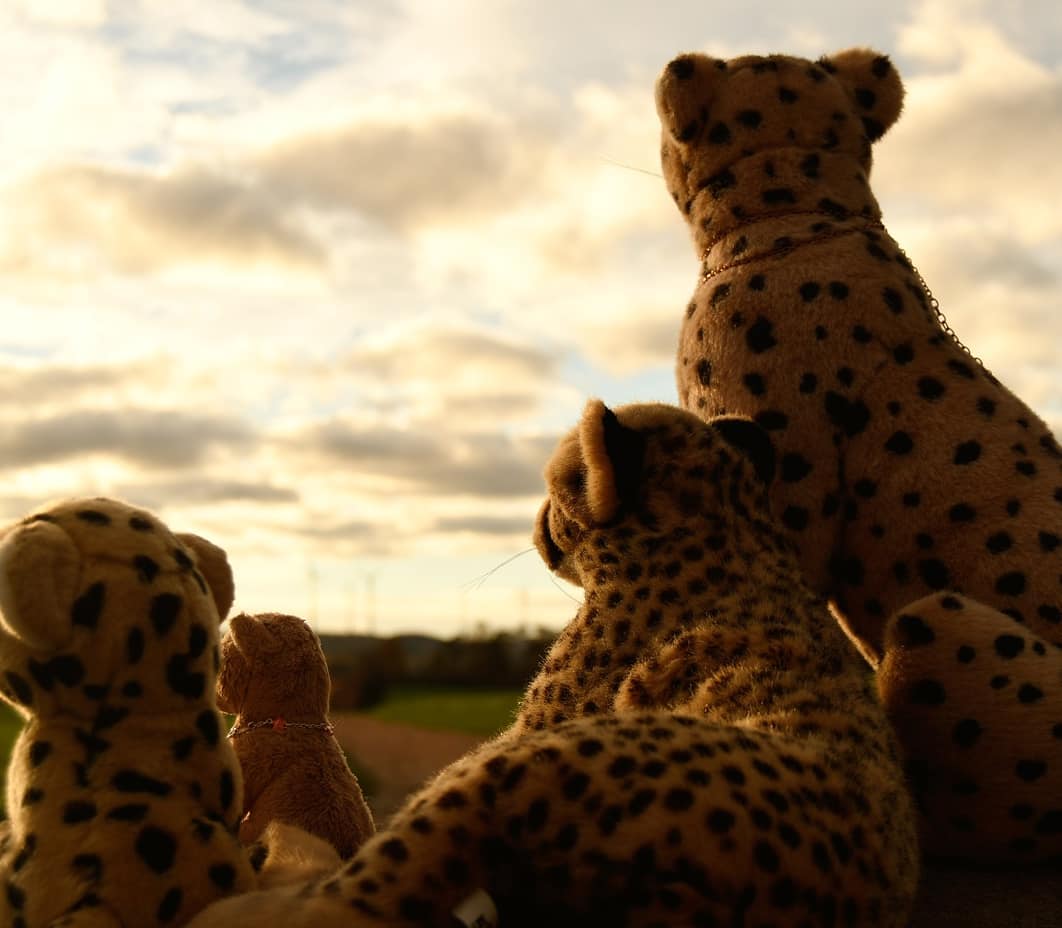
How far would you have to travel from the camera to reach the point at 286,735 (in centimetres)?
289

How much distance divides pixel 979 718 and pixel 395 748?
763cm

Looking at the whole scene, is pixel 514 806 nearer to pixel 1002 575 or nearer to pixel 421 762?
pixel 1002 575

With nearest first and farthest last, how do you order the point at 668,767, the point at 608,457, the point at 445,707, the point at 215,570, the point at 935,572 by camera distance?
the point at 668,767 → the point at 215,570 → the point at 608,457 → the point at 935,572 → the point at 445,707

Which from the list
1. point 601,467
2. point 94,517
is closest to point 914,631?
point 601,467

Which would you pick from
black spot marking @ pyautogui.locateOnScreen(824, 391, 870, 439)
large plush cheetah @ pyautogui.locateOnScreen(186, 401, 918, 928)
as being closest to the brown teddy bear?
large plush cheetah @ pyautogui.locateOnScreen(186, 401, 918, 928)

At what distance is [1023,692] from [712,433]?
0.88 metres

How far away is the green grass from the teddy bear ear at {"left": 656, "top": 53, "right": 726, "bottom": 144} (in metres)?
7.66

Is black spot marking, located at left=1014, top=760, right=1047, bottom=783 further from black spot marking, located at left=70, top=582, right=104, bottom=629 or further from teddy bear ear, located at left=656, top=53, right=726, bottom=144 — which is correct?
black spot marking, located at left=70, top=582, right=104, bottom=629

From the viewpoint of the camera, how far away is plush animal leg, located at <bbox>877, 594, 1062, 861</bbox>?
2760 millimetres

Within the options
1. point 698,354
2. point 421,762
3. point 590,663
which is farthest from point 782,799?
point 421,762

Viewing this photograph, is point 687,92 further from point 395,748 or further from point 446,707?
point 446,707

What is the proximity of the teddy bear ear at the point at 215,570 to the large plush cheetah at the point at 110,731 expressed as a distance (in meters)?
0.16

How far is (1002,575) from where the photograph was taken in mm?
2951

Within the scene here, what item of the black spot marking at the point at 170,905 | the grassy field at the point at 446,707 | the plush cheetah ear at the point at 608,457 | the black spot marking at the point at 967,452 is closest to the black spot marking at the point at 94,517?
the black spot marking at the point at 170,905
